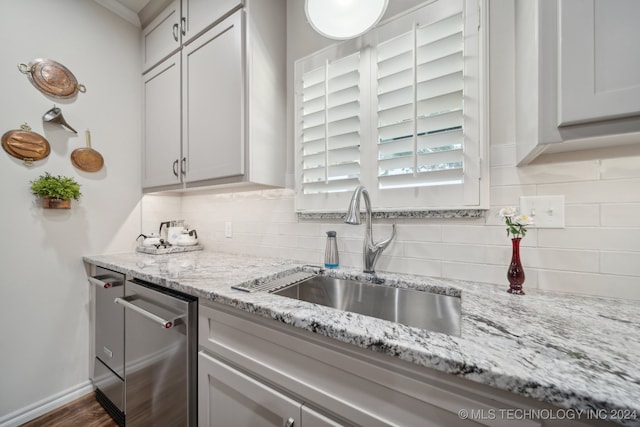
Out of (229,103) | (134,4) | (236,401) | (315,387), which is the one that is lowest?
(236,401)

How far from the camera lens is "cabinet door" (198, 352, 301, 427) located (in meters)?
0.69

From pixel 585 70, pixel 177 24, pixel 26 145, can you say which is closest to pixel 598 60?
pixel 585 70

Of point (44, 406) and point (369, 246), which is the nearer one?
point (369, 246)

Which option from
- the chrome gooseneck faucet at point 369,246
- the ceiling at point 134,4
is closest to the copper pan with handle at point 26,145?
the ceiling at point 134,4

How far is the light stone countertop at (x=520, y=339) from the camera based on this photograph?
1.25ft

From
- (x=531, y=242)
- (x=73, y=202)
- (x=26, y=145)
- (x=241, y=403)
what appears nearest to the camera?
(x=241, y=403)

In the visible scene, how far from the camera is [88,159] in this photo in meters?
1.57

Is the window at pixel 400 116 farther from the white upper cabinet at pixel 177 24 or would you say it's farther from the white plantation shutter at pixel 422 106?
the white upper cabinet at pixel 177 24

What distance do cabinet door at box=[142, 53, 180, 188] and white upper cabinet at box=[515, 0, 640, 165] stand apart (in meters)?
1.76

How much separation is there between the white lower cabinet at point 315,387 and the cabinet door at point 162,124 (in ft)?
3.85

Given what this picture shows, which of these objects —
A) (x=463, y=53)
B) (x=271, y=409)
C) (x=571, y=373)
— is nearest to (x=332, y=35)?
(x=463, y=53)

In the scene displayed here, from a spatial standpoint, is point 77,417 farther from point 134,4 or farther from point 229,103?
point 134,4

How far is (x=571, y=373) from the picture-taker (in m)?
0.41

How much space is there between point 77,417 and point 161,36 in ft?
7.90
